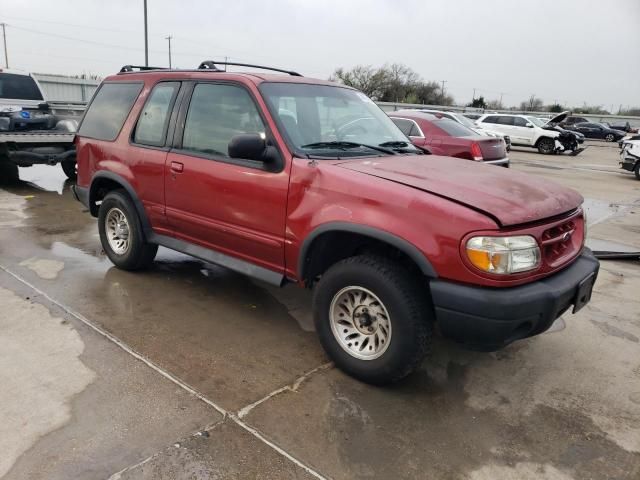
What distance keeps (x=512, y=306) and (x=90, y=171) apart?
4177 mm

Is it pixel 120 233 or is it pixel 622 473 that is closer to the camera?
pixel 622 473

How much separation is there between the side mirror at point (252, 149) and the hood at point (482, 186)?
1.52 feet

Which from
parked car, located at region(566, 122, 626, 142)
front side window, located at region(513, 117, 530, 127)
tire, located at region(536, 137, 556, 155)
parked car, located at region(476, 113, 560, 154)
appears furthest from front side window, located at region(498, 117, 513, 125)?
parked car, located at region(566, 122, 626, 142)

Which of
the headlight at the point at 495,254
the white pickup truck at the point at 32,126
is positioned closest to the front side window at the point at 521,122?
the white pickup truck at the point at 32,126

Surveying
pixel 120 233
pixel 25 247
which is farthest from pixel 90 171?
pixel 25 247

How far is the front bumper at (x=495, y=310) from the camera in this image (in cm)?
267

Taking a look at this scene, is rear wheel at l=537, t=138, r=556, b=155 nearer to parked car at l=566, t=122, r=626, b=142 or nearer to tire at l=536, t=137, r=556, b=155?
tire at l=536, t=137, r=556, b=155

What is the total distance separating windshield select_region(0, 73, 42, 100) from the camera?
9891 mm

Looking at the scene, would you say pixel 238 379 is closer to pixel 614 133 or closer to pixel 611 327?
pixel 611 327

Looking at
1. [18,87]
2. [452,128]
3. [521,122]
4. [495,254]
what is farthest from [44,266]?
[521,122]

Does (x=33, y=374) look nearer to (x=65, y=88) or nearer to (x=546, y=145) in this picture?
(x=65, y=88)

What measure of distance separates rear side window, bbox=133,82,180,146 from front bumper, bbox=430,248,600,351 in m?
2.75

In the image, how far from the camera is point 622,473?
8.48 ft

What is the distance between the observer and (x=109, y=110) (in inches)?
195
